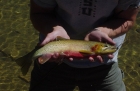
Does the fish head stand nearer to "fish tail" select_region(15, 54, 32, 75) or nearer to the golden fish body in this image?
the golden fish body

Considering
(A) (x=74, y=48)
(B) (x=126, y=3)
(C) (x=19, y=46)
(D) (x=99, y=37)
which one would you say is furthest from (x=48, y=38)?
(C) (x=19, y=46)

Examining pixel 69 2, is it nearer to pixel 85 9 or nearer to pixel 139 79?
pixel 85 9

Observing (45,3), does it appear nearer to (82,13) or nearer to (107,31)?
(82,13)

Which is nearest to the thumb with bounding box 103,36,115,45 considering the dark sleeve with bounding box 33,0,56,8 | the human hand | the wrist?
the human hand

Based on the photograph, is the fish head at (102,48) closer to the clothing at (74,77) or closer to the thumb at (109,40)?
the thumb at (109,40)

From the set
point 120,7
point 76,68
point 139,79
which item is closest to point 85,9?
point 120,7

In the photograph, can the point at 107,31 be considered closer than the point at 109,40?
No
